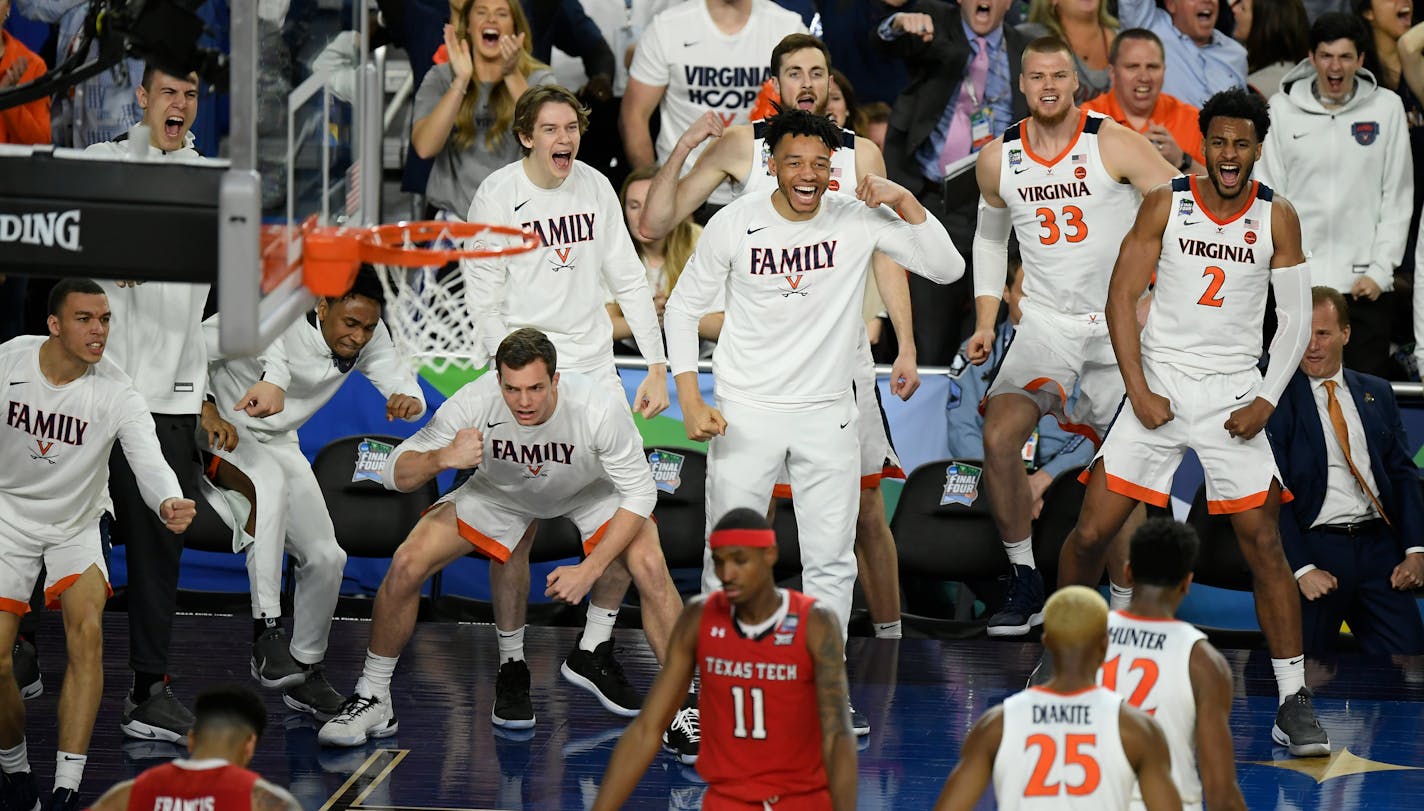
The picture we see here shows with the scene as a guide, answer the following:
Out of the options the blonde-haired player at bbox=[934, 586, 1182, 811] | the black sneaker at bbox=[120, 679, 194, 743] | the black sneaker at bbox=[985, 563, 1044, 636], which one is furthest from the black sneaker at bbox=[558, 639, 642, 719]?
the blonde-haired player at bbox=[934, 586, 1182, 811]

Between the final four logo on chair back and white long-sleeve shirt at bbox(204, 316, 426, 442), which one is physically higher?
white long-sleeve shirt at bbox(204, 316, 426, 442)

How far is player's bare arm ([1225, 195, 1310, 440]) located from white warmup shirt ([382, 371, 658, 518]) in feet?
8.08

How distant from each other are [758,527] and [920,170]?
5190 mm

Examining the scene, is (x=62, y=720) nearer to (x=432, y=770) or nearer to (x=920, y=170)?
(x=432, y=770)

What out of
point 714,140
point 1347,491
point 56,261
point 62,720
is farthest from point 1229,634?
point 56,261

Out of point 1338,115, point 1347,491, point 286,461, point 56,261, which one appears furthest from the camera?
point 1338,115

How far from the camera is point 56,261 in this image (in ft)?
16.3

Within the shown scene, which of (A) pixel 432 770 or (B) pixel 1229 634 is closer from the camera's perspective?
(A) pixel 432 770

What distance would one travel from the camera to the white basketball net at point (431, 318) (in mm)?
9156

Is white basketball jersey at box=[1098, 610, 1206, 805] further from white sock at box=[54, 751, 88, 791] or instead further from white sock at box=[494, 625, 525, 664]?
white sock at box=[54, 751, 88, 791]

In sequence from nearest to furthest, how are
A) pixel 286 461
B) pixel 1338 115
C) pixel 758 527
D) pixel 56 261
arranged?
pixel 56 261
pixel 758 527
pixel 286 461
pixel 1338 115

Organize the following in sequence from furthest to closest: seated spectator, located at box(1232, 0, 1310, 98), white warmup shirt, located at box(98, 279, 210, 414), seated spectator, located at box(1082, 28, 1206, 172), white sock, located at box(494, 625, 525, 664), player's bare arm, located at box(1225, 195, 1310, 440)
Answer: seated spectator, located at box(1232, 0, 1310, 98) → seated spectator, located at box(1082, 28, 1206, 172) → white sock, located at box(494, 625, 525, 664) → white warmup shirt, located at box(98, 279, 210, 414) → player's bare arm, located at box(1225, 195, 1310, 440)

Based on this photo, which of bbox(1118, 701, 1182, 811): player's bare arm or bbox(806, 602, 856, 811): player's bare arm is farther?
bbox(806, 602, 856, 811): player's bare arm

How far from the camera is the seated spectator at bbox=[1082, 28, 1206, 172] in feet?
32.1
